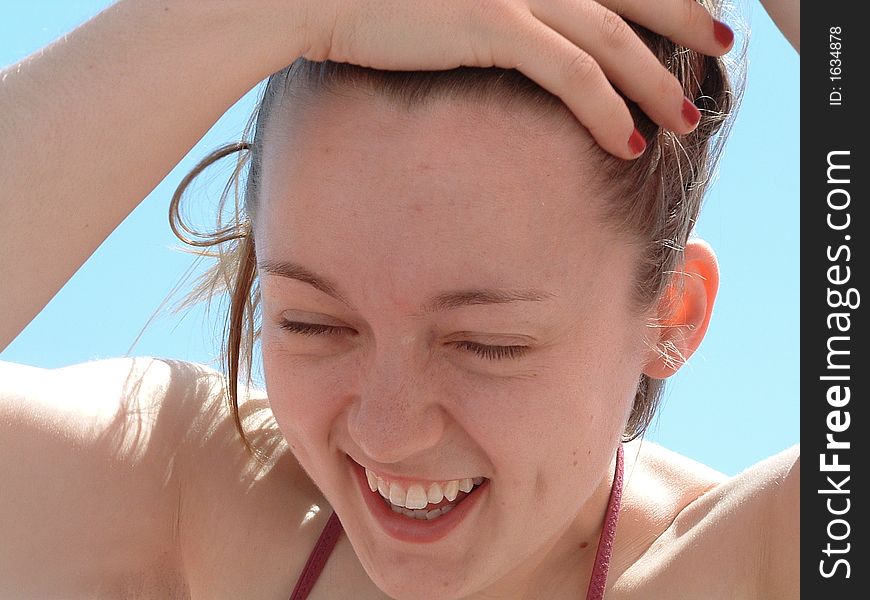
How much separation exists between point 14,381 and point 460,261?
954mm

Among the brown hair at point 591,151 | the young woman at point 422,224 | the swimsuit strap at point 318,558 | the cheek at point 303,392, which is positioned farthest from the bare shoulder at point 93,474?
the cheek at point 303,392

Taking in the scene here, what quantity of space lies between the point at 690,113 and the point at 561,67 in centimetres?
27

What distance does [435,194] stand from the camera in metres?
1.65

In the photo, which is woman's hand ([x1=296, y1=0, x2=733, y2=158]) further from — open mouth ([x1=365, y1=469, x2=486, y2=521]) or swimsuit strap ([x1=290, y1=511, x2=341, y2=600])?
swimsuit strap ([x1=290, y1=511, x2=341, y2=600])

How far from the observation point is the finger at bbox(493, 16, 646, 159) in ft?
5.32

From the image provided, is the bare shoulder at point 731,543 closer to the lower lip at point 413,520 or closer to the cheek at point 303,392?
the lower lip at point 413,520

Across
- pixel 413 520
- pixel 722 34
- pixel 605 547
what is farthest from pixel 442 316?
pixel 605 547

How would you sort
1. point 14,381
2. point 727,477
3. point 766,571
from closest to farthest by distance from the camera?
point 14,381 → point 766,571 → point 727,477

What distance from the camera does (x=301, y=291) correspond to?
5.61ft

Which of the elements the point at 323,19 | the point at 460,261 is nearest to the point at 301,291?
the point at 460,261

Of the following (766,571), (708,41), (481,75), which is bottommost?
(766,571)
